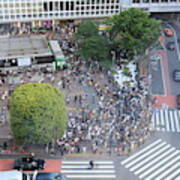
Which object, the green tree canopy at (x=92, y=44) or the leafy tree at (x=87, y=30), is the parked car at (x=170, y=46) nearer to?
the green tree canopy at (x=92, y=44)

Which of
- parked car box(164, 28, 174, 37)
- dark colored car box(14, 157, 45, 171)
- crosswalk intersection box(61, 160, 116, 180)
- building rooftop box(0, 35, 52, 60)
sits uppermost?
parked car box(164, 28, 174, 37)

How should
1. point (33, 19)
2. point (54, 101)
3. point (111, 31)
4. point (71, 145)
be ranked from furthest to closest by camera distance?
point (33, 19)
point (111, 31)
point (71, 145)
point (54, 101)

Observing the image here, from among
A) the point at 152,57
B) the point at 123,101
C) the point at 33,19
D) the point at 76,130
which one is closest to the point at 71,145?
the point at 76,130

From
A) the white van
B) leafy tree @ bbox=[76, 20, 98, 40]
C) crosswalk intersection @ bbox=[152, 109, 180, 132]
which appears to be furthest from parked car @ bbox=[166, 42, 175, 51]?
the white van

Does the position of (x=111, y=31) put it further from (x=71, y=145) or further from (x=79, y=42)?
(x=71, y=145)

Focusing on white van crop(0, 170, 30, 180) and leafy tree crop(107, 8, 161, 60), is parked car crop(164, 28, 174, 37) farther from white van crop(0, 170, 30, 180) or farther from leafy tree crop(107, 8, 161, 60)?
white van crop(0, 170, 30, 180)
